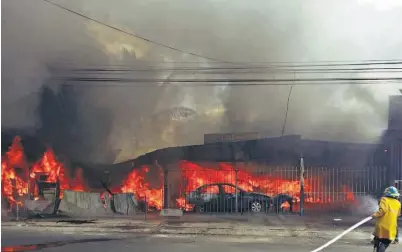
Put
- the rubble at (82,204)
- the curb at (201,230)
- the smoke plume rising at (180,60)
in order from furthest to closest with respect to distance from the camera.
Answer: the rubble at (82,204) < the smoke plume rising at (180,60) < the curb at (201,230)

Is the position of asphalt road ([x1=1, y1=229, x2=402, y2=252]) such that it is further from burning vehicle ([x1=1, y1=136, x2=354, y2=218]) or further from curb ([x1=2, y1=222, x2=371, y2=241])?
burning vehicle ([x1=1, y1=136, x2=354, y2=218])

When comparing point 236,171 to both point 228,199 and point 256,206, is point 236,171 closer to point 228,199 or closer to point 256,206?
point 228,199

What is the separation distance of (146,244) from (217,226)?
2.35m

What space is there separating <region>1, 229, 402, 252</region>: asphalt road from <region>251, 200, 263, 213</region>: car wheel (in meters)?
3.84

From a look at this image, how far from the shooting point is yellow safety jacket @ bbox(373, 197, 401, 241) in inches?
243

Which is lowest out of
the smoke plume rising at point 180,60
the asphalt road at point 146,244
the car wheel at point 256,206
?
the asphalt road at point 146,244

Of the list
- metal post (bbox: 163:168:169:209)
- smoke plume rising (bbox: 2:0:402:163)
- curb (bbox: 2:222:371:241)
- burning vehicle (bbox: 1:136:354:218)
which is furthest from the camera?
metal post (bbox: 163:168:169:209)

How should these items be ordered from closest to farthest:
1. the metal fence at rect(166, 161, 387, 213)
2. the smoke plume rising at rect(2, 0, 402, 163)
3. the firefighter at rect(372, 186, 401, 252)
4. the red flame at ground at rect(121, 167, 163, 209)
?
the firefighter at rect(372, 186, 401, 252), the smoke plume rising at rect(2, 0, 402, 163), the metal fence at rect(166, 161, 387, 213), the red flame at ground at rect(121, 167, 163, 209)

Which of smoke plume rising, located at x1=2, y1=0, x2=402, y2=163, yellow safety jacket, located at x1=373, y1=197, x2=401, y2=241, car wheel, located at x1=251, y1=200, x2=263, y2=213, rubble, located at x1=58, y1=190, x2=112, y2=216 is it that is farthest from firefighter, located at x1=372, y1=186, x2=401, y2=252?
rubble, located at x1=58, y1=190, x2=112, y2=216

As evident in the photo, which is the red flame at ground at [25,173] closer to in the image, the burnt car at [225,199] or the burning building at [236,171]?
the burning building at [236,171]

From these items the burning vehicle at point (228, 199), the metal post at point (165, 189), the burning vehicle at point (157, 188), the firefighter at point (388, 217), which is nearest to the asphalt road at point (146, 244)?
the firefighter at point (388, 217)

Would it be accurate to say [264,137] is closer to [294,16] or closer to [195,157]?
[195,157]

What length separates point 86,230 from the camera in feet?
32.4

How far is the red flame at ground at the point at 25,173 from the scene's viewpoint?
39.7 feet
